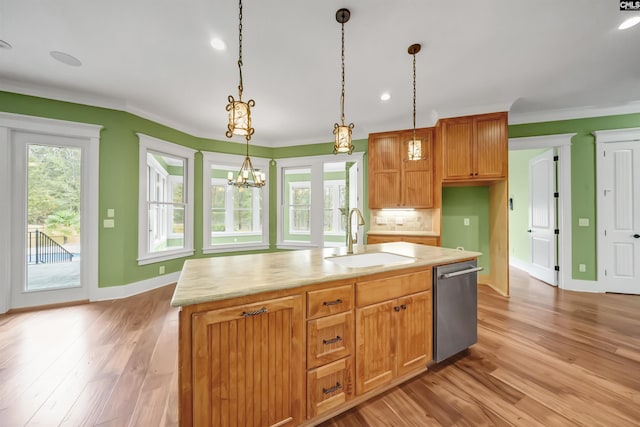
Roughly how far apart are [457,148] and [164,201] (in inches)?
198

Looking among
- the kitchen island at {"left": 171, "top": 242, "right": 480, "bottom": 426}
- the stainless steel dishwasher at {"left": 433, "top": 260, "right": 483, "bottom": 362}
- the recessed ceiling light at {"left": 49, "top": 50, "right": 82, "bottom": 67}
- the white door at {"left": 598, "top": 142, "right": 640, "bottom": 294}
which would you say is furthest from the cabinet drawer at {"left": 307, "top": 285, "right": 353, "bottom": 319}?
the white door at {"left": 598, "top": 142, "right": 640, "bottom": 294}

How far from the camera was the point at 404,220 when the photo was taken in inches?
174

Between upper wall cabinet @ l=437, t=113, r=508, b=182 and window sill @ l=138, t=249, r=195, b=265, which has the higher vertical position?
upper wall cabinet @ l=437, t=113, r=508, b=182

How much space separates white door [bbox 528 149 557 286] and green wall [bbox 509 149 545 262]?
42 cm

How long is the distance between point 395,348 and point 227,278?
4.12 feet

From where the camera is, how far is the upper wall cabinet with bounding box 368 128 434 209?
4055 mm

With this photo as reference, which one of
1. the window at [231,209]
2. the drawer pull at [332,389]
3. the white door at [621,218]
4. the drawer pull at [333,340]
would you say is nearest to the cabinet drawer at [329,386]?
the drawer pull at [332,389]

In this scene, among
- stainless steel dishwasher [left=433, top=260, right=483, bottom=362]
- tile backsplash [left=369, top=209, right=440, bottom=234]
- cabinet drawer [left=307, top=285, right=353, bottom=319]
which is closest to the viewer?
cabinet drawer [left=307, top=285, right=353, bottom=319]

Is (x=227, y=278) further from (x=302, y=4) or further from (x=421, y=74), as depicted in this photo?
(x=421, y=74)

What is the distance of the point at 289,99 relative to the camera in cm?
345

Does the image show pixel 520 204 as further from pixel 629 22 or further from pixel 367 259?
pixel 367 259

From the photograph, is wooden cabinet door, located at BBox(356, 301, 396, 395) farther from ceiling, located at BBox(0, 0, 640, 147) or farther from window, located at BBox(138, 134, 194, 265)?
window, located at BBox(138, 134, 194, 265)

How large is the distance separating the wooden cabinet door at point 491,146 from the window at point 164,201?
490 centimetres

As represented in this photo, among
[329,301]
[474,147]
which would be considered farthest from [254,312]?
[474,147]
